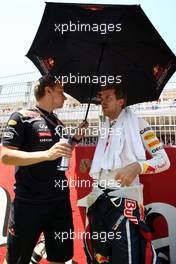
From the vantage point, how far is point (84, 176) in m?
3.61

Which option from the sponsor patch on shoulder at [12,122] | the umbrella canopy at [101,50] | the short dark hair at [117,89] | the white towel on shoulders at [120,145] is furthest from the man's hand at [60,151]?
the umbrella canopy at [101,50]

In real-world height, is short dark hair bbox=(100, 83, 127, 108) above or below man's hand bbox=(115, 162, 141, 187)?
above

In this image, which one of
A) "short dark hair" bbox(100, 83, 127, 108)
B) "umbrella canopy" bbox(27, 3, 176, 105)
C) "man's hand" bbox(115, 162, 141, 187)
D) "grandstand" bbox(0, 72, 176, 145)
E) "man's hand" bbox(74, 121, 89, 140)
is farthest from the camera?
"grandstand" bbox(0, 72, 176, 145)

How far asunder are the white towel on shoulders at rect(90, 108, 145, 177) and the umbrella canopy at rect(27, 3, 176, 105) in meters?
0.46

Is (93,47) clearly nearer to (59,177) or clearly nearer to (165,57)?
(165,57)

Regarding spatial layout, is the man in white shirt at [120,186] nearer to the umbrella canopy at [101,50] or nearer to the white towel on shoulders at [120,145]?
the white towel on shoulders at [120,145]

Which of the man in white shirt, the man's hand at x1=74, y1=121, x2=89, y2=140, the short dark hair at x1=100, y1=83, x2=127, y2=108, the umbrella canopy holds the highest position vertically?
the umbrella canopy

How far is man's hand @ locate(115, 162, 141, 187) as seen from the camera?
2.14 meters

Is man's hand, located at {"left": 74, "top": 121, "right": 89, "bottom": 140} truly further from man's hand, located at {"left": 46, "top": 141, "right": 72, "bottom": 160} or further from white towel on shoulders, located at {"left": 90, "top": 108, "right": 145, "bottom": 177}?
man's hand, located at {"left": 46, "top": 141, "right": 72, "bottom": 160}

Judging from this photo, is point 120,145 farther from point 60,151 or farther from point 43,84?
point 43,84

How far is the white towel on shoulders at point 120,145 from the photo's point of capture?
7.83ft

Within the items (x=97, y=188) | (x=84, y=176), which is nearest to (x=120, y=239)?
(x=97, y=188)

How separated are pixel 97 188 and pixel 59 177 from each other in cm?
37

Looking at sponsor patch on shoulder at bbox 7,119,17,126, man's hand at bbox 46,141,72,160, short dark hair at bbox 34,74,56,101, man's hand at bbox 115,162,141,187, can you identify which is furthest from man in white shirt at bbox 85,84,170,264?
sponsor patch on shoulder at bbox 7,119,17,126
